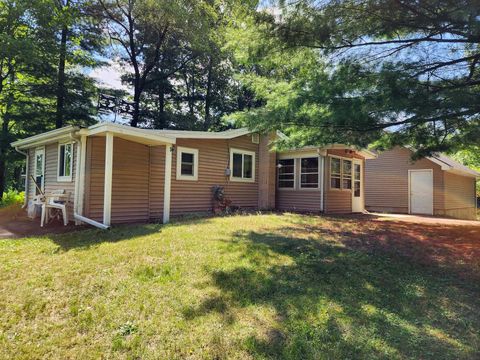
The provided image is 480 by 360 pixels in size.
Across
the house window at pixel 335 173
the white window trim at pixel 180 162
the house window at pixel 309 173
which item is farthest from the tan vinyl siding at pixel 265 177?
the white window trim at pixel 180 162

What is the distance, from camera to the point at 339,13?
207 inches

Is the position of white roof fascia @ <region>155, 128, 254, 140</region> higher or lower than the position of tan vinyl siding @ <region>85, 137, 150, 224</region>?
higher

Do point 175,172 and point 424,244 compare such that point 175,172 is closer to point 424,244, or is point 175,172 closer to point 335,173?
point 335,173

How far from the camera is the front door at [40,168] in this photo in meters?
10.6

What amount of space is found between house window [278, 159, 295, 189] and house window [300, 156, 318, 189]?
0.43m

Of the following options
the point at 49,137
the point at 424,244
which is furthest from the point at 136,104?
the point at 424,244

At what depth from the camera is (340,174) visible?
44.2ft

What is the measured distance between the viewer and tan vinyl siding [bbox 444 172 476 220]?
16.2 metres

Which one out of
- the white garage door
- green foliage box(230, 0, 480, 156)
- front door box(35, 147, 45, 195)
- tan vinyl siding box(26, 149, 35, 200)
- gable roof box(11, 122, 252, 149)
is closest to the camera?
green foliage box(230, 0, 480, 156)

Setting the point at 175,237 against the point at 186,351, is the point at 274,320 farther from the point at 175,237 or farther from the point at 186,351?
the point at 175,237

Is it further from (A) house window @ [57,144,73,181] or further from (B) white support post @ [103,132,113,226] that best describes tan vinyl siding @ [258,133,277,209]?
(A) house window @ [57,144,73,181]

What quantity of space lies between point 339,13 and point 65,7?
49.4ft

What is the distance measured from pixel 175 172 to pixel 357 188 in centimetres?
879

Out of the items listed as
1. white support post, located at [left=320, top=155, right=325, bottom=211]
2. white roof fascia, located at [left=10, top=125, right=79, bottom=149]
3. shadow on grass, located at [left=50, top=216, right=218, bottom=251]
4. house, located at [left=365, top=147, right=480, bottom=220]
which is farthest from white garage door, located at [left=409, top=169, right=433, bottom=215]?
white roof fascia, located at [left=10, top=125, right=79, bottom=149]
